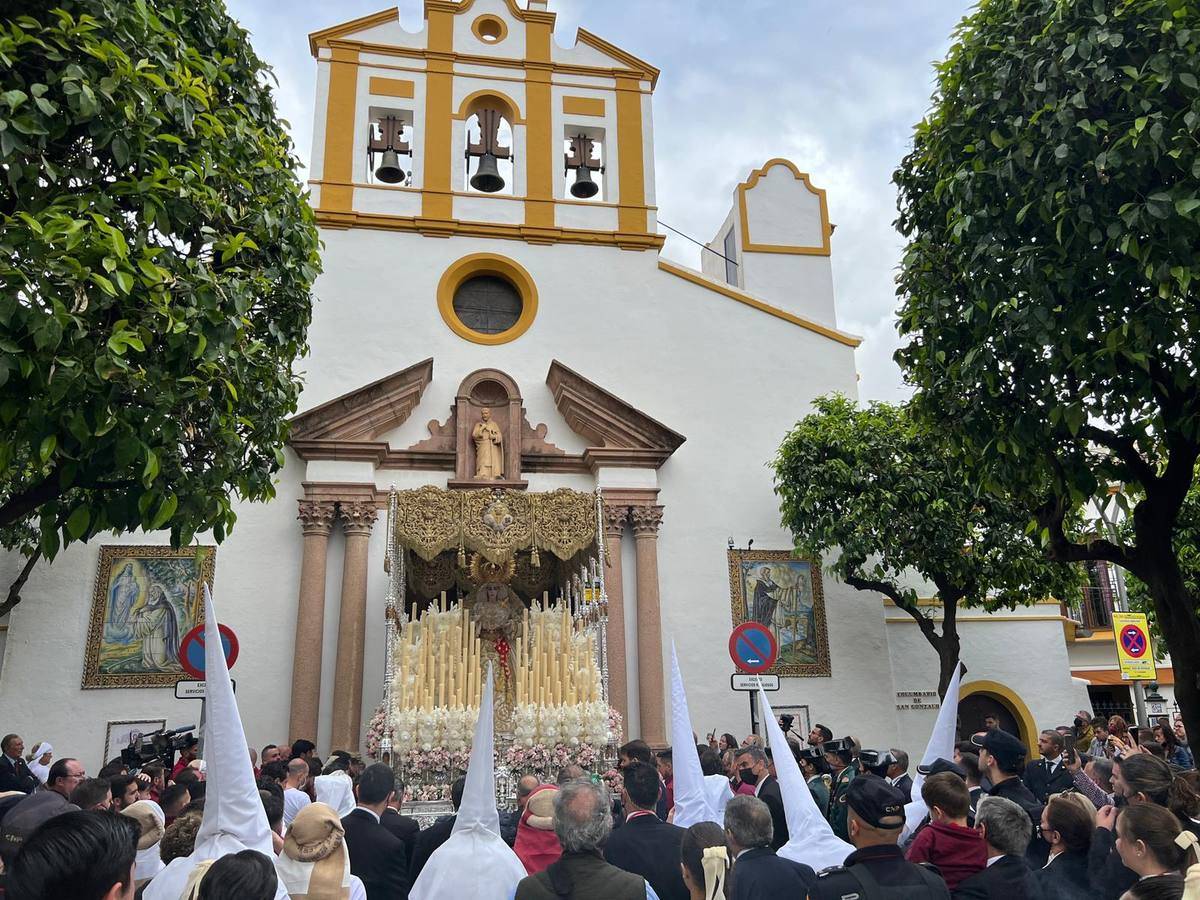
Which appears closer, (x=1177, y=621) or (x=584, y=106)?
(x=1177, y=621)

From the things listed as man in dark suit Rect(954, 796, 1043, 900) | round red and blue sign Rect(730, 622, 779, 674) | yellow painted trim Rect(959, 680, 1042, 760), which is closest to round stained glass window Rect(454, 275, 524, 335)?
Result: round red and blue sign Rect(730, 622, 779, 674)

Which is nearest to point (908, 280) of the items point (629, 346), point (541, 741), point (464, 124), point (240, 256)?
point (240, 256)

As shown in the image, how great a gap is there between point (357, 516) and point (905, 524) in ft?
27.5

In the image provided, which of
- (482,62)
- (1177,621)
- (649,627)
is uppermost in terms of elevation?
(482,62)

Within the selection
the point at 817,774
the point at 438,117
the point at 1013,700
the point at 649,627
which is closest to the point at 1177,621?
the point at 817,774

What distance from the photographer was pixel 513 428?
50.8ft

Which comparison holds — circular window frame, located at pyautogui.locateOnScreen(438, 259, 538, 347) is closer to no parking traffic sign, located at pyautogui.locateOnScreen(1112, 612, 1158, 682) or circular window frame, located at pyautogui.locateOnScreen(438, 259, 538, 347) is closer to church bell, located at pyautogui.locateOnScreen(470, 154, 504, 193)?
church bell, located at pyautogui.locateOnScreen(470, 154, 504, 193)

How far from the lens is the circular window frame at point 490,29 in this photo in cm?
1833

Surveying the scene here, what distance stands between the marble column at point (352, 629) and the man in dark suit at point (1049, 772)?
360 inches

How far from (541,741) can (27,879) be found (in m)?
9.14

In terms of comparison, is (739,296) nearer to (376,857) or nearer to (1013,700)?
(1013,700)

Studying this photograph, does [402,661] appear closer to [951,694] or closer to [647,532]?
[647,532]

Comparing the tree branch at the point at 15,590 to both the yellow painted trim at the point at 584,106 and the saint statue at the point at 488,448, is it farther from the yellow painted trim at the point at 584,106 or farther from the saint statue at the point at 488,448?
the yellow painted trim at the point at 584,106

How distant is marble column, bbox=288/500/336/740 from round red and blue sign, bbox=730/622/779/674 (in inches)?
251
